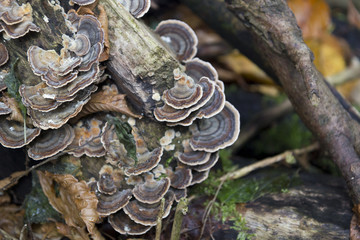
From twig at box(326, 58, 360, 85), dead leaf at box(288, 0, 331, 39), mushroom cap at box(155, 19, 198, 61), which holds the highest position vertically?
dead leaf at box(288, 0, 331, 39)

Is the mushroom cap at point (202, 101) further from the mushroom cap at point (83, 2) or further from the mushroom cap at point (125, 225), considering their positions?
the mushroom cap at point (83, 2)

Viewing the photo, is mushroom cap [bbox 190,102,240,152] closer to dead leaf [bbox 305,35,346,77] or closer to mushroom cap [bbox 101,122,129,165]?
mushroom cap [bbox 101,122,129,165]

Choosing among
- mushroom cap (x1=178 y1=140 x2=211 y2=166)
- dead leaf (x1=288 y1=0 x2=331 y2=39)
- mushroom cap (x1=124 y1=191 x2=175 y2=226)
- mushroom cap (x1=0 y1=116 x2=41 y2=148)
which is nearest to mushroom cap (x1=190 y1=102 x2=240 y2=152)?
mushroom cap (x1=178 y1=140 x2=211 y2=166)

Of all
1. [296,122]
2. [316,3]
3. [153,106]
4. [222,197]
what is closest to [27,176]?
[153,106]

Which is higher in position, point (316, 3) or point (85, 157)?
point (316, 3)

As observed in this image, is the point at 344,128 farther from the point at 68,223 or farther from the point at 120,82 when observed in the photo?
the point at 68,223

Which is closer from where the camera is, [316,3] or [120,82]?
Answer: [120,82]
